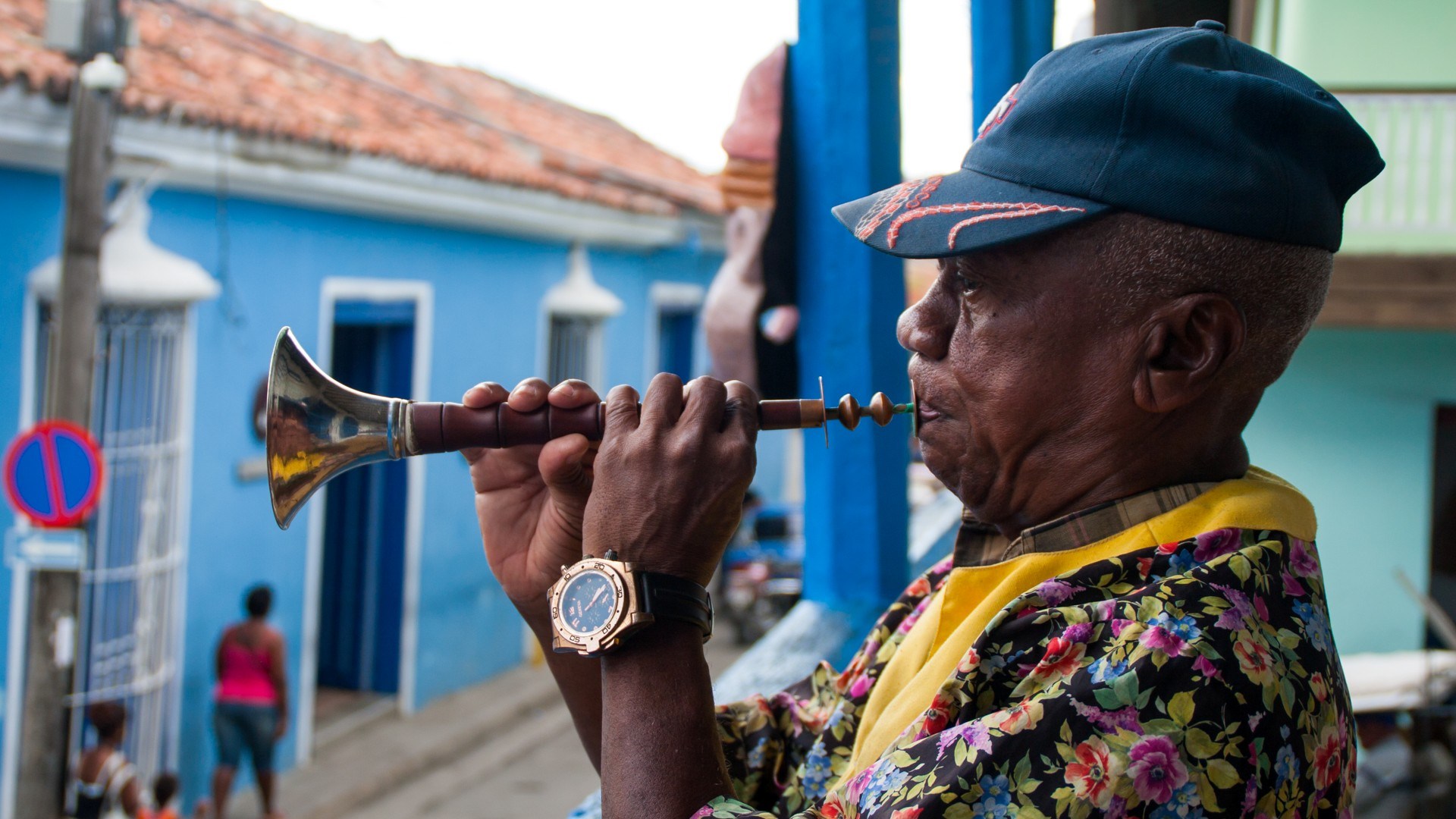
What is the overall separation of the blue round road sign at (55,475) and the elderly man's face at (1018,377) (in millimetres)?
4543

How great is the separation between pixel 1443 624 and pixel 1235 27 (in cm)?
325

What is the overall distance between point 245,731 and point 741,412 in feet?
20.4

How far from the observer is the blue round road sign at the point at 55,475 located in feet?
16.4

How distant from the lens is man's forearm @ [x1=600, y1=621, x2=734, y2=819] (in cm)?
117

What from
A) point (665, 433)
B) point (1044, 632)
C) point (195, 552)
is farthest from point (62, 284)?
point (1044, 632)

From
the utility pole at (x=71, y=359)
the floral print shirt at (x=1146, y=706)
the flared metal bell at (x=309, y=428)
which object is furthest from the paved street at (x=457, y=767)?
the floral print shirt at (x=1146, y=706)

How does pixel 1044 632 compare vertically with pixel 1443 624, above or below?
above

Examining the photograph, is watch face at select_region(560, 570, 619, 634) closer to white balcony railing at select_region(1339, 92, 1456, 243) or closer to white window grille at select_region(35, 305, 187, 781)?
white window grille at select_region(35, 305, 187, 781)

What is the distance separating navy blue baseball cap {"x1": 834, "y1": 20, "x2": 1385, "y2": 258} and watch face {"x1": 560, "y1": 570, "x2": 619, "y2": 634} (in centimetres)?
43

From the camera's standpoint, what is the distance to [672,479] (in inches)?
50.1

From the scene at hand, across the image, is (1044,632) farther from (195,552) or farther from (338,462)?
(195,552)

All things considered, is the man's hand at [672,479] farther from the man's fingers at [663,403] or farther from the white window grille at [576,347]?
the white window grille at [576,347]

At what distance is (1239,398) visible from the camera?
126 centimetres

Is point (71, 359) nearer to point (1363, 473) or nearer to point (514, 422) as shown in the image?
point (514, 422)
